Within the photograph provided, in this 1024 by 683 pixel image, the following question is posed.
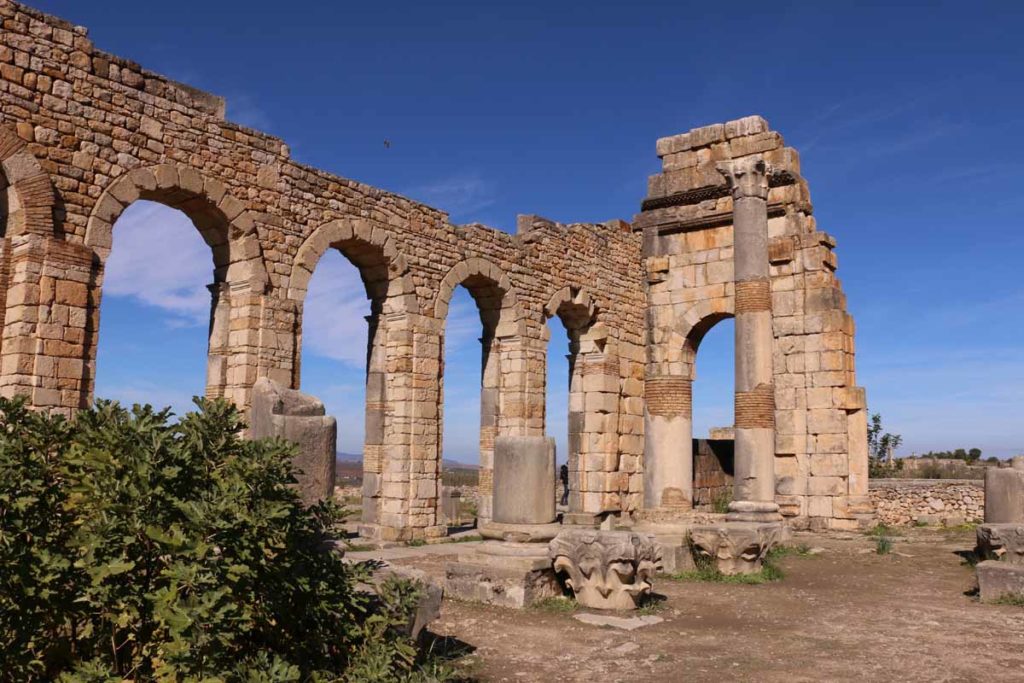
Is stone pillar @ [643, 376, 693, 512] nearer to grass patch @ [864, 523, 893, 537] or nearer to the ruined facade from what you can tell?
the ruined facade

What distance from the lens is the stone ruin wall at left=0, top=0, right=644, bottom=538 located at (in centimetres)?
896

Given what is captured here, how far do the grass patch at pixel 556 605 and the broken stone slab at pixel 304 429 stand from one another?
11.3ft

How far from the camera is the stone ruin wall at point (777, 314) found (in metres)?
14.7

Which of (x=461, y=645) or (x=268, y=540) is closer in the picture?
(x=268, y=540)

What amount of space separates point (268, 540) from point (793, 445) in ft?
42.8

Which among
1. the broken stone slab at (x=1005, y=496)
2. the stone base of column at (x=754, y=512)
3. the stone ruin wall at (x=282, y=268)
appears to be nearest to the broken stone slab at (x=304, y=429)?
the stone ruin wall at (x=282, y=268)

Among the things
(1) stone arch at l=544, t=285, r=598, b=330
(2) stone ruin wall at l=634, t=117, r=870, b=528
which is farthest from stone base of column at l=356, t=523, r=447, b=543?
(1) stone arch at l=544, t=285, r=598, b=330

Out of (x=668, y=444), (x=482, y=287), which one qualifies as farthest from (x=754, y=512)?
(x=482, y=287)

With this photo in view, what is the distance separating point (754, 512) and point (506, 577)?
6.11m

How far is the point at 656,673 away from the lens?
18.6 ft

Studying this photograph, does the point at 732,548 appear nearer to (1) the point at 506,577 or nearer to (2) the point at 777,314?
(1) the point at 506,577

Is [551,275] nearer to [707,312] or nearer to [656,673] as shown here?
[707,312]

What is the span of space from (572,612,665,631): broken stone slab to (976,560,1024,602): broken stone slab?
141 inches

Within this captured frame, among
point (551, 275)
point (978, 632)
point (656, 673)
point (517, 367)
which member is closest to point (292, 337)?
point (517, 367)
